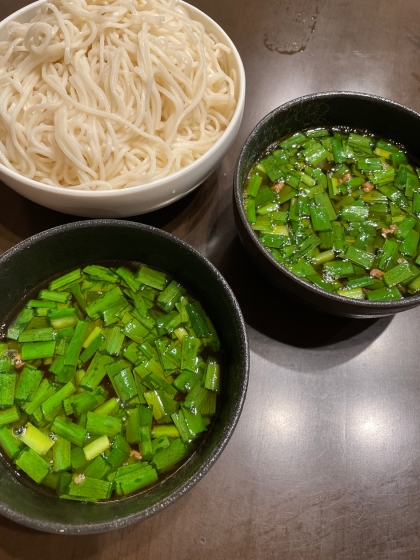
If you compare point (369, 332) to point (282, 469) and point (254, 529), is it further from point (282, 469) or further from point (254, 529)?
point (254, 529)

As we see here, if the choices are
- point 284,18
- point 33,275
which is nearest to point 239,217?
point 33,275

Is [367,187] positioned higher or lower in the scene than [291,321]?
higher

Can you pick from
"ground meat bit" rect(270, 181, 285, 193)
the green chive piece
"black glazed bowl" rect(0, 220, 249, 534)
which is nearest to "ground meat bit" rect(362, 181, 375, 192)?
"ground meat bit" rect(270, 181, 285, 193)

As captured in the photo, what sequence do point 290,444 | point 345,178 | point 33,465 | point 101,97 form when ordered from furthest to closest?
point 345,178
point 101,97
point 290,444
point 33,465

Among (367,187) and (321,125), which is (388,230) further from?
(321,125)

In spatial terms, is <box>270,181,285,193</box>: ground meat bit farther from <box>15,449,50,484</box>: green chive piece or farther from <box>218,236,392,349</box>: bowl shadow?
<box>15,449,50,484</box>: green chive piece

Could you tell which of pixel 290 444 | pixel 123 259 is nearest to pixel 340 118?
pixel 123 259
